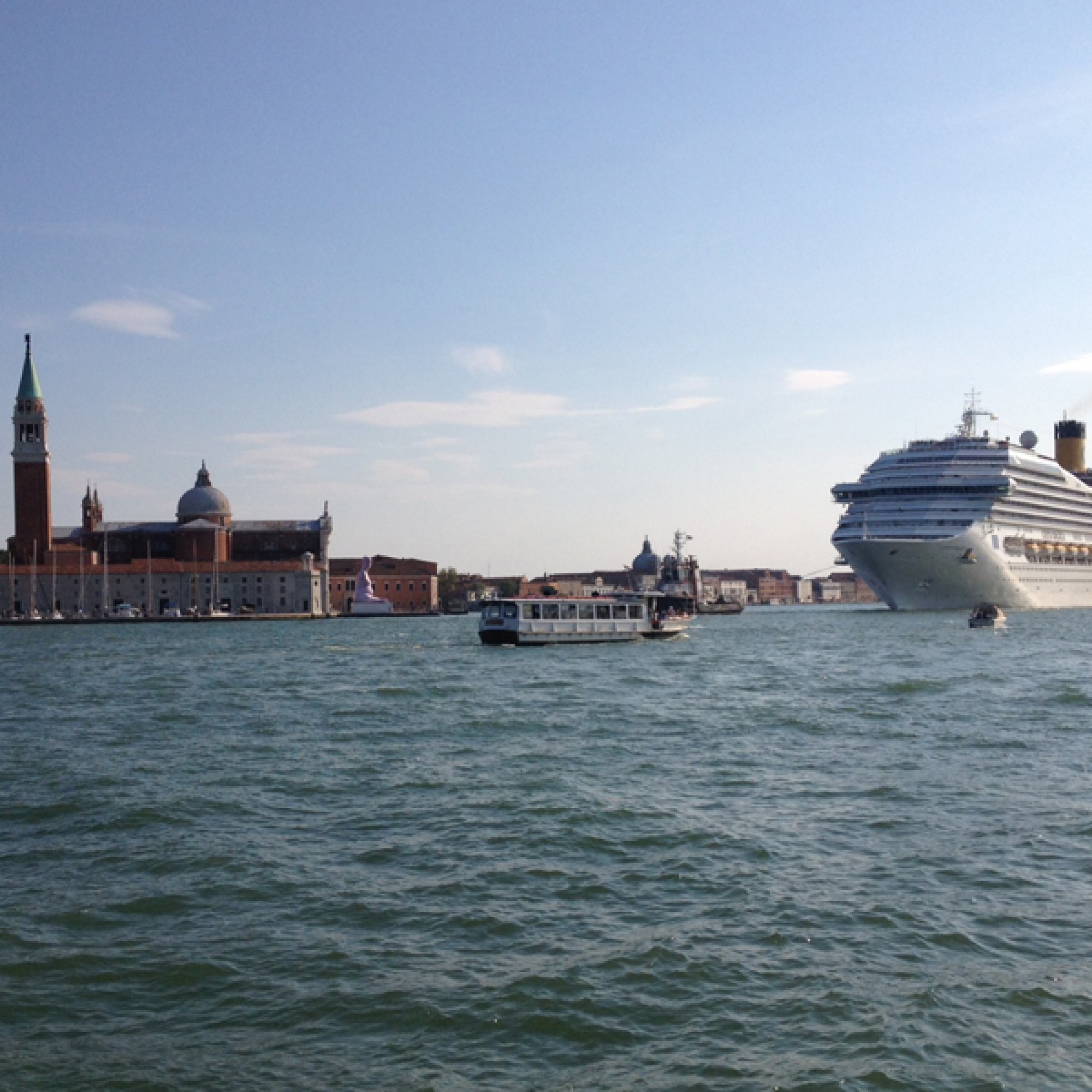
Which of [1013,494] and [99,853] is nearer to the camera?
[99,853]

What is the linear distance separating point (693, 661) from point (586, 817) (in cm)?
2897

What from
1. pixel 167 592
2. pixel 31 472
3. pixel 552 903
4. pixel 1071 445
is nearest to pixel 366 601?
pixel 167 592

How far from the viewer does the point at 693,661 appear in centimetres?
4262

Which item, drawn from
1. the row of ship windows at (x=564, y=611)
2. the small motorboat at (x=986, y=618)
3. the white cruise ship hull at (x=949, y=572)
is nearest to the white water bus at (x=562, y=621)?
the row of ship windows at (x=564, y=611)

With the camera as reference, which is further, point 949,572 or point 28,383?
point 28,383

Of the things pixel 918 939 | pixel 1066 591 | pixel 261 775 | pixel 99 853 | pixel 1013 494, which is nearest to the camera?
pixel 918 939

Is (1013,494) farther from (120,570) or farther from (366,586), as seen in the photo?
(120,570)

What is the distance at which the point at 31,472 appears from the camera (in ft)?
396

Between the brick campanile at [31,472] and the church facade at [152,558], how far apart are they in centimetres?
9

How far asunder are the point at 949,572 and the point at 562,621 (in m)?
28.0

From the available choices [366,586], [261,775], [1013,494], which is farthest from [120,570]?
[261,775]

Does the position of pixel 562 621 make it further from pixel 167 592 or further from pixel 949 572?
pixel 167 592

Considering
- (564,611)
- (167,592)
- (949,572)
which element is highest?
(949,572)

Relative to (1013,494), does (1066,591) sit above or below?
below
